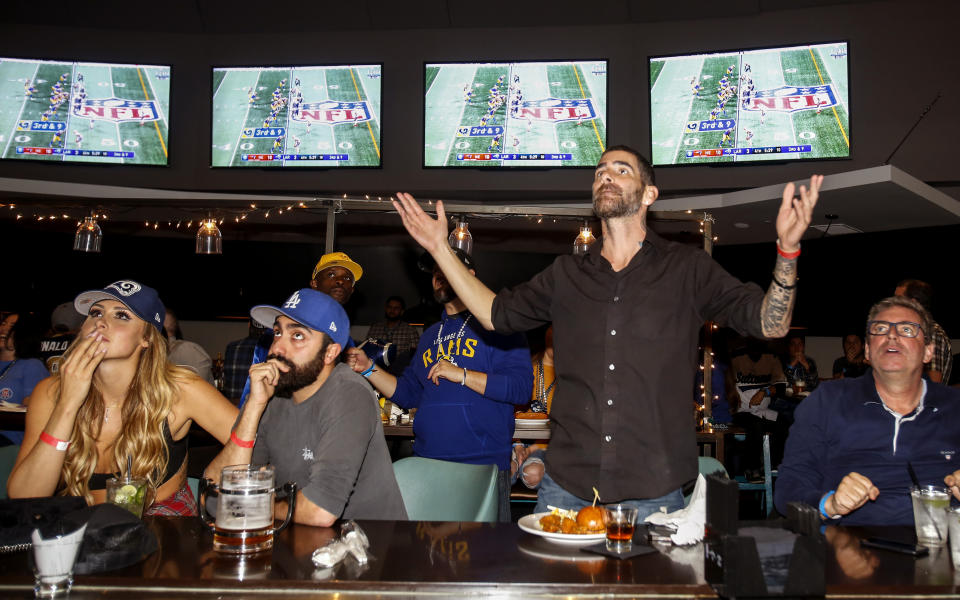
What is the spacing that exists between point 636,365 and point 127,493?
4.53ft

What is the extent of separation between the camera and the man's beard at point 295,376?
233cm

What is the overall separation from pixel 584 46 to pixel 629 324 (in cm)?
616

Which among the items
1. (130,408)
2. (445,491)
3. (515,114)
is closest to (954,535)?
(445,491)

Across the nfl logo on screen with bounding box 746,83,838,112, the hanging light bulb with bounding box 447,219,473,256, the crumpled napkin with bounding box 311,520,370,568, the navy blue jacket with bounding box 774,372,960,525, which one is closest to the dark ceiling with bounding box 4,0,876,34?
the nfl logo on screen with bounding box 746,83,838,112

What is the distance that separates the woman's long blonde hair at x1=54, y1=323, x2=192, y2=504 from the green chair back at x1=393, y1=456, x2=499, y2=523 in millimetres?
781

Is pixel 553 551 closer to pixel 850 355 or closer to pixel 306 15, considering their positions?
Result: pixel 850 355

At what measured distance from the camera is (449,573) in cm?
151

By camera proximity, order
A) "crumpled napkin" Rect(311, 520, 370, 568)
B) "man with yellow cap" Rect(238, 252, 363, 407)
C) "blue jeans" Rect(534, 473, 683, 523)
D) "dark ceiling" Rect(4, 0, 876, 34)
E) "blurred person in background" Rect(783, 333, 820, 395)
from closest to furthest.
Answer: "crumpled napkin" Rect(311, 520, 370, 568) → "blue jeans" Rect(534, 473, 683, 523) → "man with yellow cap" Rect(238, 252, 363, 407) → "blurred person in background" Rect(783, 333, 820, 395) → "dark ceiling" Rect(4, 0, 876, 34)

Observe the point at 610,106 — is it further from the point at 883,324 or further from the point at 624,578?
the point at 624,578

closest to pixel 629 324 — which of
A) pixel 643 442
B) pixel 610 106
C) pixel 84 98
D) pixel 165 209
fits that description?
pixel 643 442

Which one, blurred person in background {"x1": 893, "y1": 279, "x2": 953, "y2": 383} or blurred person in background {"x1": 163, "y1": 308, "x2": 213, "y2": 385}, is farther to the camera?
blurred person in background {"x1": 163, "y1": 308, "x2": 213, "y2": 385}

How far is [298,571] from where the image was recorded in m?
1.52

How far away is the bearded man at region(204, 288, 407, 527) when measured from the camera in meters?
→ 2.14

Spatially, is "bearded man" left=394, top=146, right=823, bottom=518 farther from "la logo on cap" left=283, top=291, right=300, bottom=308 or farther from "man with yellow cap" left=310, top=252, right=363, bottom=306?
"man with yellow cap" left=310, top=252, right=363, bottom=306
